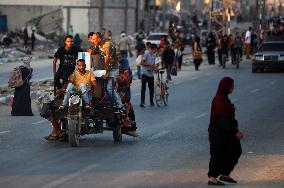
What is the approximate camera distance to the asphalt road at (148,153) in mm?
13992

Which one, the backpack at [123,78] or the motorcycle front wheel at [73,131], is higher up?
the backpack at [123,78]

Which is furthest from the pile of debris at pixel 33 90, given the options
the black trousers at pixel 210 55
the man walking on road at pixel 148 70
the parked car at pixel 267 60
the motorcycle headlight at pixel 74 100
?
the black trousers at pixel 210 55

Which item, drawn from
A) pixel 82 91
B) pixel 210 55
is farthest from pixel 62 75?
pixel 210 55

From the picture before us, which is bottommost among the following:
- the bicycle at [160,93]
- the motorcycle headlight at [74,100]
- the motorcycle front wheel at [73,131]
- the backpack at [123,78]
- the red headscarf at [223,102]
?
the bicycle at [160,93]

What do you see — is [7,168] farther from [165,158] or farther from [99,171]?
[165,158]

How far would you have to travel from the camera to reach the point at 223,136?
44.4 feet

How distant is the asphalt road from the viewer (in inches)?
551

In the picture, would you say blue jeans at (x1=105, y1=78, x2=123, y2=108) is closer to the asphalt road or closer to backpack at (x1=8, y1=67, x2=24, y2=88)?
the asphalt road

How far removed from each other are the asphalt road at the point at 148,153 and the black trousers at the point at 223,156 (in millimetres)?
251

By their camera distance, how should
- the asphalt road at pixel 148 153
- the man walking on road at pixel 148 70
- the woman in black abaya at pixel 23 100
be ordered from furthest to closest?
the man walking on road at pixel 148 70
the woman in black abaya at pixel 23 100
the asphalt road at pixel 148 153

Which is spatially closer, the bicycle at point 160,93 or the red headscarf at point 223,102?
the red headscarf at point 223,102

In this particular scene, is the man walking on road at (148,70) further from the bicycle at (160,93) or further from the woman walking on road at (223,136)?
the woman walking on road at (223,136)

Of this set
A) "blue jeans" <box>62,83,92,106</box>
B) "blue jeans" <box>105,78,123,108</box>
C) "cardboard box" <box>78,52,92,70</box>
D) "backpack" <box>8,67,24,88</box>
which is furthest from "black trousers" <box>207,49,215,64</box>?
"blue jeans" <box>62,83,92,106</box>

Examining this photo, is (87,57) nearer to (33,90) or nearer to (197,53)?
(33,90)
